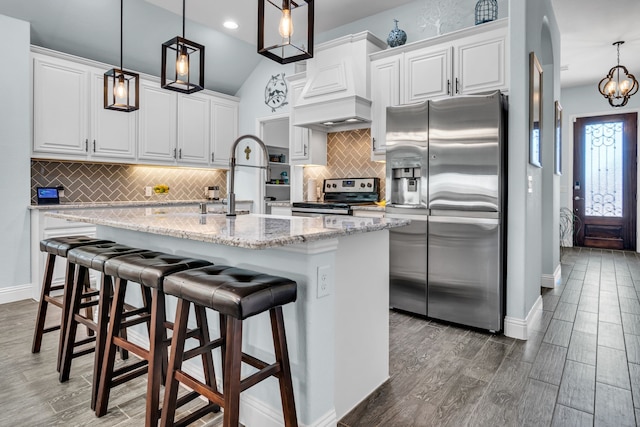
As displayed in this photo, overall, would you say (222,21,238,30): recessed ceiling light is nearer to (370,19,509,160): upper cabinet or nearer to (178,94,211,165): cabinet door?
(178,94,211,165): cabinet door

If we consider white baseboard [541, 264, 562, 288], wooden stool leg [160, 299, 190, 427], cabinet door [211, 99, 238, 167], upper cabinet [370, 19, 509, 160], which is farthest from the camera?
cabinet door [211, 99, 238, 167]

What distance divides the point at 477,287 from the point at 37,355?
3.13m

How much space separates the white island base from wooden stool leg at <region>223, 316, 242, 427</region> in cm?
33

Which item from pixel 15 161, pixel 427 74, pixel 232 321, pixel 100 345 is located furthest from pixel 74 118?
pixel 232 321

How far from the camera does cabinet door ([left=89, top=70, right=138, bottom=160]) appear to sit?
4.37 meters

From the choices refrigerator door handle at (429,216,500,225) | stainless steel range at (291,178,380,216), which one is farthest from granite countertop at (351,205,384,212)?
refrigerator door handle at (429,216,500,225)

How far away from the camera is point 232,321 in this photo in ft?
4.46

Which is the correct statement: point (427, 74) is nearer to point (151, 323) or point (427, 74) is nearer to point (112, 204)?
point (151, 323)

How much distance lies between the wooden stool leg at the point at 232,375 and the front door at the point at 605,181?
7.79 metres

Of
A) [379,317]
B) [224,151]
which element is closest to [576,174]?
[224,151]

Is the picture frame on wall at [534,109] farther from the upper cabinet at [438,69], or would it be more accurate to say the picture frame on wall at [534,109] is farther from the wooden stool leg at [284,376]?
the wooden stool leg at [284,376]

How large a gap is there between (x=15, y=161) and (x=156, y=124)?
1.66 metres

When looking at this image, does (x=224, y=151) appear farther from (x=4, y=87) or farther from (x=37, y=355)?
(x=37, y=355)

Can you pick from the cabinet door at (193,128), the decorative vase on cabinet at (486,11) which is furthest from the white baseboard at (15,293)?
the decorative vase on cabinet at (486,11)
